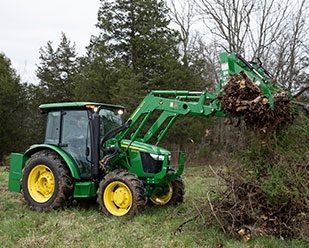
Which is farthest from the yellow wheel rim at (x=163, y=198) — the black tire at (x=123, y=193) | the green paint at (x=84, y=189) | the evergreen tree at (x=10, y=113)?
the evergreen tree at (x=10, y=113)

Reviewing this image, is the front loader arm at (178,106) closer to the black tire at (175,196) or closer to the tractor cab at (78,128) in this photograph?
the tractor cab at (78,128)

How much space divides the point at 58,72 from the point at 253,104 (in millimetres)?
22399

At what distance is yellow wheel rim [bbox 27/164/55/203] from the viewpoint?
6109mm

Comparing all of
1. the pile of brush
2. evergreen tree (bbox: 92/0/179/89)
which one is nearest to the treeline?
evergreen tree (bbox: 92/0/179/89)

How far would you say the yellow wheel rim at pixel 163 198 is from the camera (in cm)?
657

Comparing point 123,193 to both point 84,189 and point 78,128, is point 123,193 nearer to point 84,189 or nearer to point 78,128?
point 84,189

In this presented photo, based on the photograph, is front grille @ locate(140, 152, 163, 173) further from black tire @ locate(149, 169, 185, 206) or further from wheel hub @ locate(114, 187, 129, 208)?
wheel hub @ locate(114, 187, 129, 208)

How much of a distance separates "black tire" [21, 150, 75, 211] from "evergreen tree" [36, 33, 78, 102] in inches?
673

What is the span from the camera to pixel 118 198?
5562 mm

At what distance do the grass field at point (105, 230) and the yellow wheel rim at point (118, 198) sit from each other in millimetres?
230

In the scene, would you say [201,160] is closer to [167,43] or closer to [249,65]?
[167,43]

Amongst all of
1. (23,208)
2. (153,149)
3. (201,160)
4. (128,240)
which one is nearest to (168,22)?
(201,160)

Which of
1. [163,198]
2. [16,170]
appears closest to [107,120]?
[163,198]

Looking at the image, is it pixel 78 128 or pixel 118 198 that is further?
pixel 78 128
